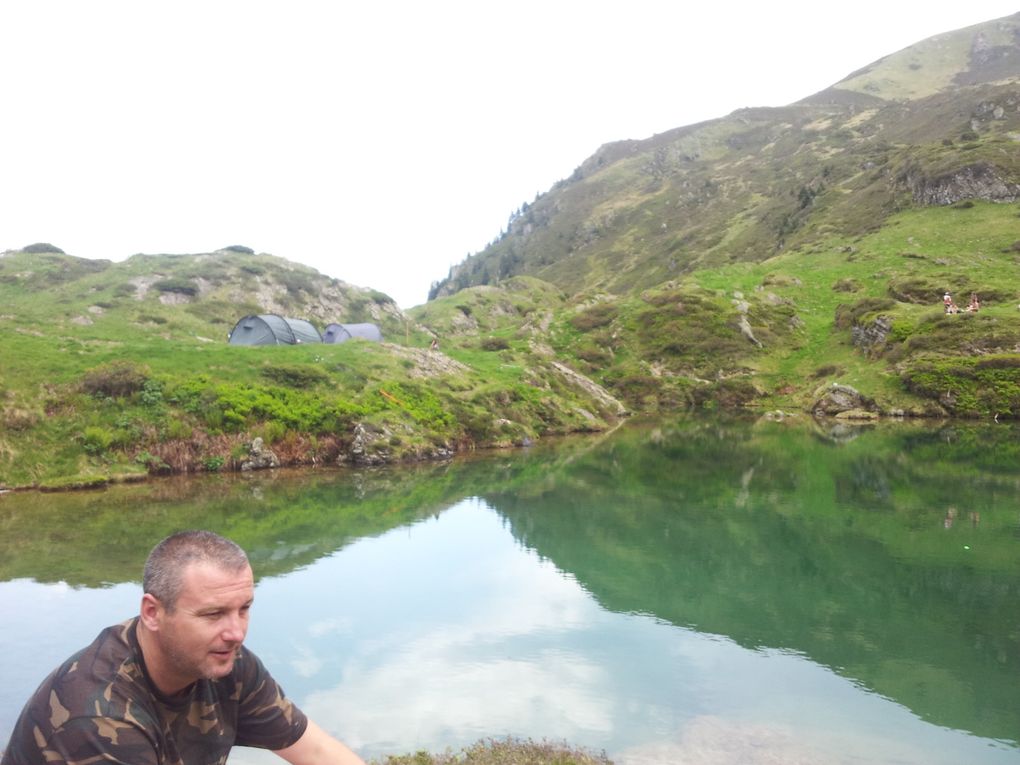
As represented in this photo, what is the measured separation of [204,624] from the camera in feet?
12.8

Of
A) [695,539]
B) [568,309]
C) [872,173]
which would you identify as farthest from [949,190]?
[695,539]

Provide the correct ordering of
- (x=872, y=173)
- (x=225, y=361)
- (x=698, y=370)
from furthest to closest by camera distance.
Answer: (x=872, y=173) → (x=698, y=370) → (x=225, y=361)

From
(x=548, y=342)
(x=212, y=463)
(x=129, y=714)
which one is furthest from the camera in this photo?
(x=548, y=342)

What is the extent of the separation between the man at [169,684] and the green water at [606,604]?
642cm

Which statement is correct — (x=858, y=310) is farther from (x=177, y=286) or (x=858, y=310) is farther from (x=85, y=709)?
(x=85, y=709)

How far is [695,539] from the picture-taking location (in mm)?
21703

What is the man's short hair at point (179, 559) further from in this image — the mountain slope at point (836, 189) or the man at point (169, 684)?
the mountain slope at point (836, 189)

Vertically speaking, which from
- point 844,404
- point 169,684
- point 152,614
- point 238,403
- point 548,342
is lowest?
point 844,404

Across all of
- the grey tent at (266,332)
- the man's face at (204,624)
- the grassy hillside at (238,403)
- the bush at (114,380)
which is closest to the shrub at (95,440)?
the grassy hillside at (238,403)

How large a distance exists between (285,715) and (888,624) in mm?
14263

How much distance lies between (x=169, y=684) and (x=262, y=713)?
0.85 metres

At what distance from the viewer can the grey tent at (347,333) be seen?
2640 inches

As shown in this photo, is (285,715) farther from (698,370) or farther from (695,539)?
(698,370)

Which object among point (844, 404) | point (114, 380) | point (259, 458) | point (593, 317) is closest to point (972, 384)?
point (844, 404)
